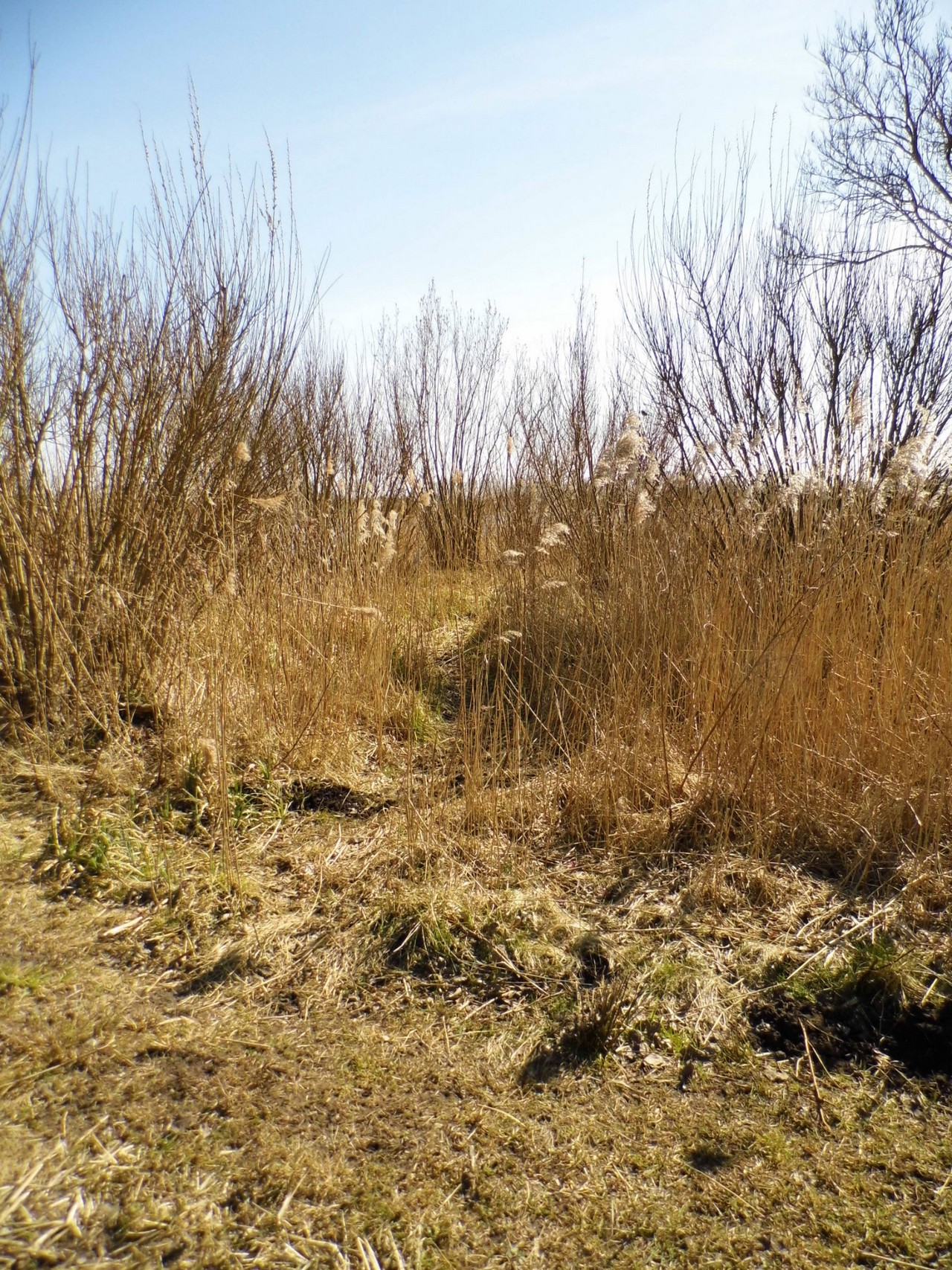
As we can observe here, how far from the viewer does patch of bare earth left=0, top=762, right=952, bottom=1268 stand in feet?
4.65

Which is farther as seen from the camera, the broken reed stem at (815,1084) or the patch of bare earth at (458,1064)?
the broken reed stem at (815,1084)

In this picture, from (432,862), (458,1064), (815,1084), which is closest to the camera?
(815,1084)

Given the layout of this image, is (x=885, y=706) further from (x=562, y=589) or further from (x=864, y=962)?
(x=562, y=589)

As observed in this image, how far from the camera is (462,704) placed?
2.90m

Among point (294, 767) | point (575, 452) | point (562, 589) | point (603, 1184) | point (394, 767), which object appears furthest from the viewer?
point (575, 452)

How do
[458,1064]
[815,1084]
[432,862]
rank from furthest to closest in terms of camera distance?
[432,862]
[458,1064]
[815,1084]

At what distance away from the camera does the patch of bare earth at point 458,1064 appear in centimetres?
142

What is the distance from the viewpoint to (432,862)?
2641 mm

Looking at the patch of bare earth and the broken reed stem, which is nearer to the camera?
the patch of bare earth

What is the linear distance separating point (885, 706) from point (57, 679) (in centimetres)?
325

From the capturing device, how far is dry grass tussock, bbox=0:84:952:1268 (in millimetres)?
1502

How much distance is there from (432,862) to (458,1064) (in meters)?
0.84

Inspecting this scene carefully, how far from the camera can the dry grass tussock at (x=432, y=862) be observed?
1.50 metres

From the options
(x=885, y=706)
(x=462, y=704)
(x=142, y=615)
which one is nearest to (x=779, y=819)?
(x=885, y=706)
